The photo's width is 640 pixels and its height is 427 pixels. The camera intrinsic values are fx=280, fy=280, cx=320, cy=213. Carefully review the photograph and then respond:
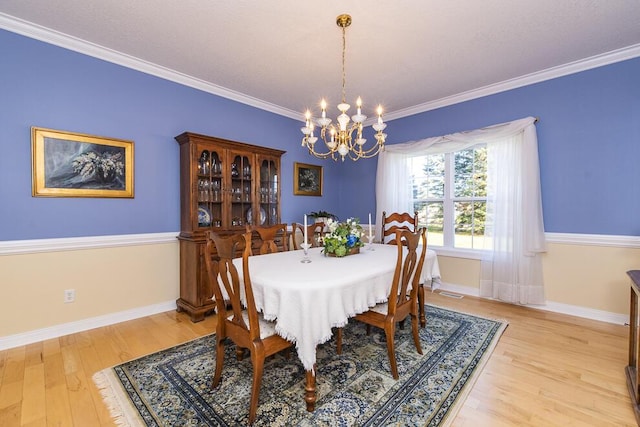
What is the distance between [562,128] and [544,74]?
25.1 inches

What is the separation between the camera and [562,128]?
3.05 m

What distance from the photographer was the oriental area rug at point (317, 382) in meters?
1.55

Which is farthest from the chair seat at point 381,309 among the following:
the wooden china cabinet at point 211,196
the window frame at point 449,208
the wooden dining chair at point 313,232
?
the window frame at point 449,208

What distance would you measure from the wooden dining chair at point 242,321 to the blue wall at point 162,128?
180 centimetres

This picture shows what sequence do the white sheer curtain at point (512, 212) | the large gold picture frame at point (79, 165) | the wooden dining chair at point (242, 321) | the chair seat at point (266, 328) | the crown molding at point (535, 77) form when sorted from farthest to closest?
1. the white sheer curtain at point (512, 212)
2. the crown molding at point (535, 77)
3. the large gold picture frame at point (79, 165)
4. the chair seat at point (266, 328)
5. the wooden dining chair at point (242, 321)

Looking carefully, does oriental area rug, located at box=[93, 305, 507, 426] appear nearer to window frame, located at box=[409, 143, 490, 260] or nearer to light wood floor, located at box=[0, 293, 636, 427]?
light wood floor, located at box=[0, 293, 636, 427]

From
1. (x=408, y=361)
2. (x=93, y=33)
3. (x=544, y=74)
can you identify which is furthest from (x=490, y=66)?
(x=93, y=33)

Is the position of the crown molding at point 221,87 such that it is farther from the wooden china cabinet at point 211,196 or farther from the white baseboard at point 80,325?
the white baseboard at point 80,325

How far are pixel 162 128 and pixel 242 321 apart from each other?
248cm

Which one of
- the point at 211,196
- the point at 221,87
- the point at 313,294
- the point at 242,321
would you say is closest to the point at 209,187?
the point at 211,196

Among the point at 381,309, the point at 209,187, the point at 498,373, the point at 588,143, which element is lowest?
the point at 498,373

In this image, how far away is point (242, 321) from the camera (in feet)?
5.40

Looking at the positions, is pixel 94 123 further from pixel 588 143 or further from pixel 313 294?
pixel 588 143

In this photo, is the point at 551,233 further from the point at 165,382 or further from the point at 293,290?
the point at 165,382
